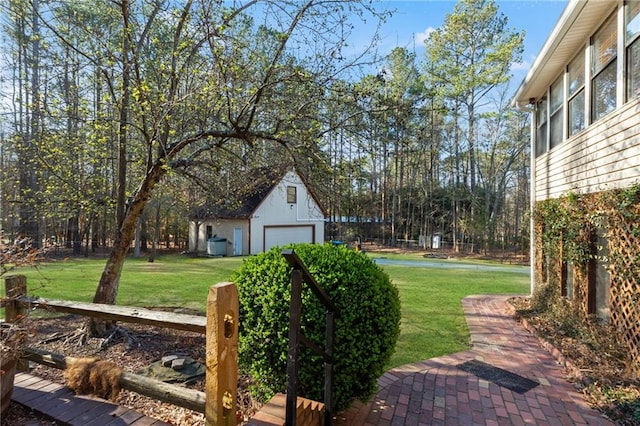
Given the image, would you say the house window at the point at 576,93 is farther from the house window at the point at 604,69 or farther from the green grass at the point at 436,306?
the green grass at the point at 436,306

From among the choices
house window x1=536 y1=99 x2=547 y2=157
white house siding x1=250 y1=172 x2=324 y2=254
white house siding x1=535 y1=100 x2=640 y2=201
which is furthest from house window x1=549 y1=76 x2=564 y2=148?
white house siding x1=250 y1=172 x2=324 y2=254

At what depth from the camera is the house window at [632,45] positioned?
4578 millimetres

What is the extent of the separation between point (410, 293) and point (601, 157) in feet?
17.2

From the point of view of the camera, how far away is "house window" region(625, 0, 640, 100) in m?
4.58

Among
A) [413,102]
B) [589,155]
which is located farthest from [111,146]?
[589,155]

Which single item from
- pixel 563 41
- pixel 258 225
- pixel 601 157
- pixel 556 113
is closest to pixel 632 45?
pixel 601 157

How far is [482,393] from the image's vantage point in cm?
375

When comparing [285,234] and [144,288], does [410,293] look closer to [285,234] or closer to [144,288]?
[144,288]

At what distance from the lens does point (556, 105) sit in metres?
7.59

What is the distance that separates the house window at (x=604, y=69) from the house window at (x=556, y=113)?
145 centimetres

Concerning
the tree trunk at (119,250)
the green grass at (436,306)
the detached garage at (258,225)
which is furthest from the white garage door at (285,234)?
the tree trunk at (119,250)

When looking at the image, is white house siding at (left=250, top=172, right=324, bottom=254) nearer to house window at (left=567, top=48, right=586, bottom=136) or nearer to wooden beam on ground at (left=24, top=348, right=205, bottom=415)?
house window at (left=567, top=48, right=586, bottom=136)

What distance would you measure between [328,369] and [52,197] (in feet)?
19.1

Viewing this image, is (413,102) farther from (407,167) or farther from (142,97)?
(407,167)
